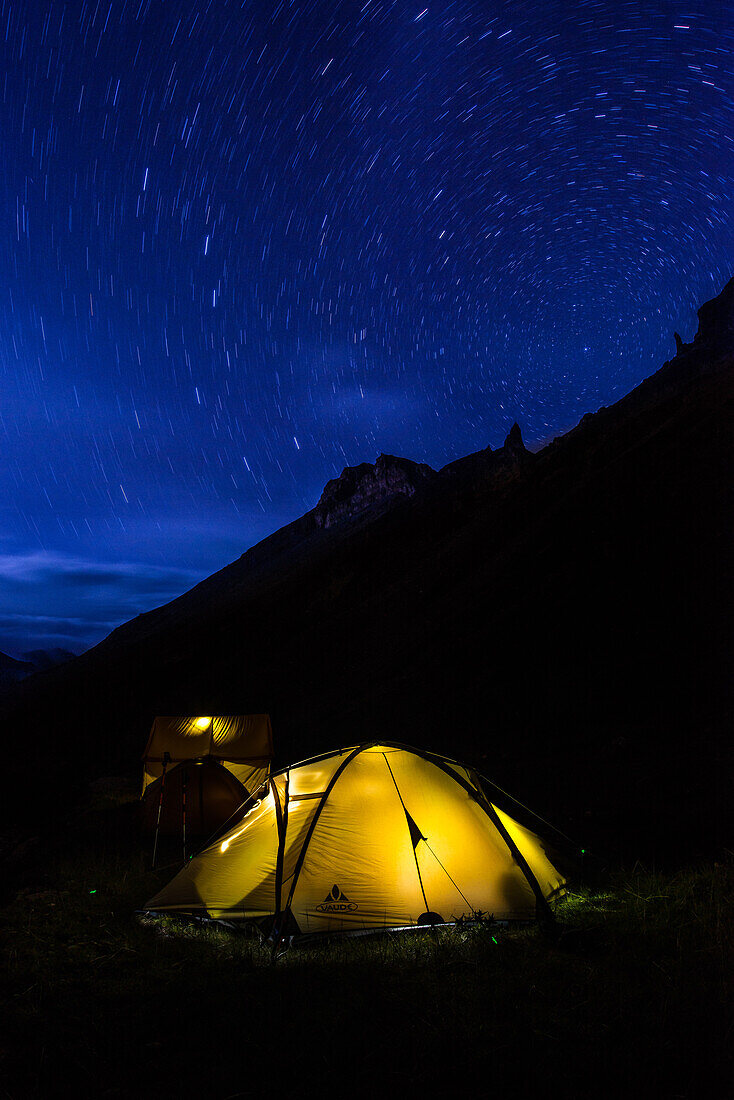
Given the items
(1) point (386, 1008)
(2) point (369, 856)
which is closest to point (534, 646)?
(2) point (369, 856)

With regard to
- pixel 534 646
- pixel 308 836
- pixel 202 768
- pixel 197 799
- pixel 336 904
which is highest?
pixel 534 646

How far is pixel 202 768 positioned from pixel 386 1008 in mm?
9895

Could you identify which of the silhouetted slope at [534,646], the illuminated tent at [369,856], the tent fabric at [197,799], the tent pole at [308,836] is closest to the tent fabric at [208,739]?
the tent fabric at [197,799]

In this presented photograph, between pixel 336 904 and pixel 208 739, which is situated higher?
pixel 208 739

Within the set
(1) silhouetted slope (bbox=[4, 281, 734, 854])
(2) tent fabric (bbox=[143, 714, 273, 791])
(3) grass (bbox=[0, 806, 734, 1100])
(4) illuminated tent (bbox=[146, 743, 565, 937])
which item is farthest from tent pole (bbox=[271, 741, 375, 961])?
(2) tent fabric (bbox=[143, 714, 273, 791])

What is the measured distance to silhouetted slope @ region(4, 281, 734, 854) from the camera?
18.8 meters

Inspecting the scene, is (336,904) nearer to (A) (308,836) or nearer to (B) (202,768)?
(A) (308,836)

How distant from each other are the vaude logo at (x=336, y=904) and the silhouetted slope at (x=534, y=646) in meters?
6.24

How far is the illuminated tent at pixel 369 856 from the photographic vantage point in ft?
23.7

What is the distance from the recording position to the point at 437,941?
684 centimetres

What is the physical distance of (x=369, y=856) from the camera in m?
7.55

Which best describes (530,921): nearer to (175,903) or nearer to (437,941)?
(437,941)

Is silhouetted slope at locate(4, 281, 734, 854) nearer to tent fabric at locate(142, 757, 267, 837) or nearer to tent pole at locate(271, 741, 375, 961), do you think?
tent pole at locate(271, 741, 375, 961)

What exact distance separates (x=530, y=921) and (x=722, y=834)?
20.1 ft
